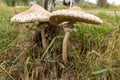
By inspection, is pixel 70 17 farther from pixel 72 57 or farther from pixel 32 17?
pixel 72 57

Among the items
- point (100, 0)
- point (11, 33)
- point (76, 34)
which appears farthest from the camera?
point (100, 0)

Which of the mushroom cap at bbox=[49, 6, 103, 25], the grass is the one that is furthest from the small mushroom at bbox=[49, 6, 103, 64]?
the grass

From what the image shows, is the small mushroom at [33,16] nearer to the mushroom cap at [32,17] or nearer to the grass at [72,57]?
the mushroom cap at [32,17]

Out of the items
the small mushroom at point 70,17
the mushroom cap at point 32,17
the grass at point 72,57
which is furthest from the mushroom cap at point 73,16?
→ the grass at point 72,57

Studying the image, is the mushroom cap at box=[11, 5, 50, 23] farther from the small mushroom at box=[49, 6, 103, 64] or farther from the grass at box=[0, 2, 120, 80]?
the grass at box=[0, 2, 120, 80]

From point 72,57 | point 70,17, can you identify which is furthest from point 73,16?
point 72,57

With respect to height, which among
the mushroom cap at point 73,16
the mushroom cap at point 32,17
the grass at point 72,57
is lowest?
the grass at point 72,57

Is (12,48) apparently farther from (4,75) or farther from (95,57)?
(95,57)

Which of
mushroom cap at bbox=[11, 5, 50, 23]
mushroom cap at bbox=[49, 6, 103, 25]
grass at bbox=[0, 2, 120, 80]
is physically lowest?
grass at bbox=[0, 2, 120, 80]

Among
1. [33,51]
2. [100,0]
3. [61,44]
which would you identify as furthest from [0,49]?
[100,0]
